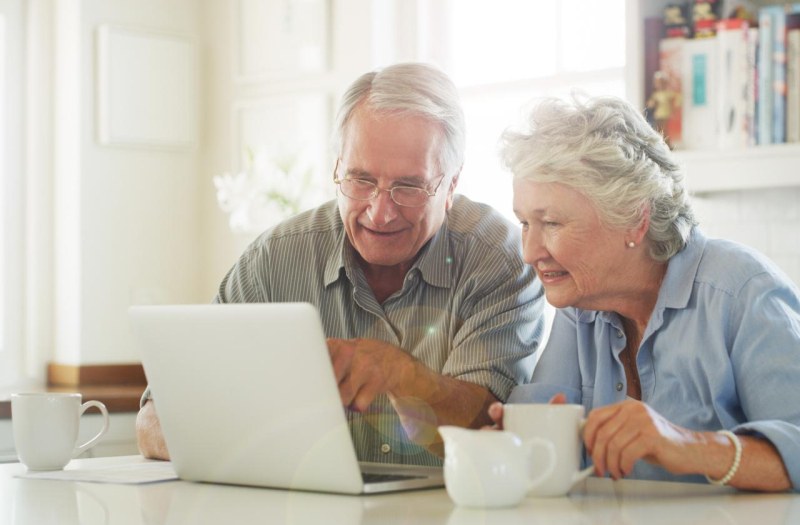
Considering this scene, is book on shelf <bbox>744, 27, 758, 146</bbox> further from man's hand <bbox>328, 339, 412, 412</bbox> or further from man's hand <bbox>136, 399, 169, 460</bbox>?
man's hand <bbox>136, 399, 169, 460</bbox>

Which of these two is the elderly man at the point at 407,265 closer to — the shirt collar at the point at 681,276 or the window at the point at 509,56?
the shirt collar at the point at 681,276

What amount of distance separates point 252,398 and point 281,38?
285cm

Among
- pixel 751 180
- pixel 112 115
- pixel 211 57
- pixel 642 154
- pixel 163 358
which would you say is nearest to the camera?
pixel 163 358

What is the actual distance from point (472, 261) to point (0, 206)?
8.32 ft

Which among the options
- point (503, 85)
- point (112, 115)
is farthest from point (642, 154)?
point (112, 115)

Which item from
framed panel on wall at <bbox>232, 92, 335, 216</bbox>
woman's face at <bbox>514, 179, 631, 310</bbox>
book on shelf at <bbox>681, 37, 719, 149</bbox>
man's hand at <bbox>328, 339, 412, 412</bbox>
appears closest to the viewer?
man's hand at <bbox>328, 339, 412, 412</bbox>

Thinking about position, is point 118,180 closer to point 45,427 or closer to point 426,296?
point 426,296

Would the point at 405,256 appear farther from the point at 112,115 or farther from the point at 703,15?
the point at 112,115

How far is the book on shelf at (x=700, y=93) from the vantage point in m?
2.62

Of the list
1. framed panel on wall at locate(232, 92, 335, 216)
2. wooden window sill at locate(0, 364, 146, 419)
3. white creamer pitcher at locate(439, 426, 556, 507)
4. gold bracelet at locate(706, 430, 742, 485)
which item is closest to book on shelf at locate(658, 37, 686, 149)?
framed panel on wall at locate(232, 92, 335, 216)

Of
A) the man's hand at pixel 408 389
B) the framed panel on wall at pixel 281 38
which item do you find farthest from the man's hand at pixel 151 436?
the framed panel on wall at pixel 281 38

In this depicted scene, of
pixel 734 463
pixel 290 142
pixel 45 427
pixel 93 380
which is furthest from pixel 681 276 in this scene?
pixel 93 380

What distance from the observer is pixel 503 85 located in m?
3.60

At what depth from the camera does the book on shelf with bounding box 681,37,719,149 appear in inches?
103
